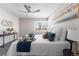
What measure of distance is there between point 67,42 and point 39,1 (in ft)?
3.23

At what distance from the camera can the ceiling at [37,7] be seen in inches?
80.4

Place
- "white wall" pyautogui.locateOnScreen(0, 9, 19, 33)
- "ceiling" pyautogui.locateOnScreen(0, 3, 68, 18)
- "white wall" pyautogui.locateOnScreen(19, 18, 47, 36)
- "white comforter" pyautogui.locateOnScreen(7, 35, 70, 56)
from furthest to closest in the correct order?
"white wall" pyautogui.locateOnScreen(19, 18, 47, 36)
"white wall" pyautogui.locateOnScreen(0, 9, 19, 33)
"white comforter" pyautogui.locateOnScreen(7, 35, 70, 56)
"ceiling" pyautogui.locateOnScreen(0, 3, 68, 18)

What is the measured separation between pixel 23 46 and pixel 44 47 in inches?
18.1

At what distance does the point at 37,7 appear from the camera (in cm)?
214

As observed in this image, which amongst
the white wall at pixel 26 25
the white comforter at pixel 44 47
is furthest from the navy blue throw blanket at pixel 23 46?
the white wall at pixel 26 25

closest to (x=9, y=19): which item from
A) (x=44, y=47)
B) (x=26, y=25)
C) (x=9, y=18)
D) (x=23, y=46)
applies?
(x=9, y=18)

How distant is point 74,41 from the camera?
201 centimetres

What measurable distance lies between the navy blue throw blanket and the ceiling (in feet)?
1.96

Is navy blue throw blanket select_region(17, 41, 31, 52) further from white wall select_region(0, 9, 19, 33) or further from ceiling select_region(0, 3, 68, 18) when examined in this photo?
ceiling select_region(0, 3, 68, 18)

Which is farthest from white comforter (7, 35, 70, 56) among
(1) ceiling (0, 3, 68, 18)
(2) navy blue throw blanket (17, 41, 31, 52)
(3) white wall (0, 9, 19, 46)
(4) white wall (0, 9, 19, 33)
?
(1) ceiling (0, 3, 68, 18)

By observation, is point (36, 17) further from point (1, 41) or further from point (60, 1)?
point (1, 41)

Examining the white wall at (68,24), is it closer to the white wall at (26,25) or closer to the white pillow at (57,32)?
the white pillow at (57,32)

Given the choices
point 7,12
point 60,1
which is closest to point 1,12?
point 7,12

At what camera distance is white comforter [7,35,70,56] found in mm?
2146
